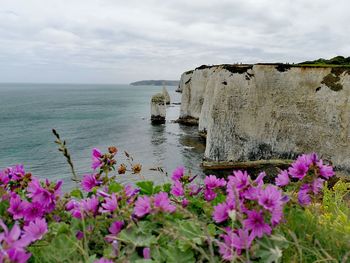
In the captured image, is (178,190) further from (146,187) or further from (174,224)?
(174,224)

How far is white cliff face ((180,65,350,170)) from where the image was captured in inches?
1031

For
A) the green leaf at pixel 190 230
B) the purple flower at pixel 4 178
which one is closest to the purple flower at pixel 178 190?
the green leaf at pixel 190 230

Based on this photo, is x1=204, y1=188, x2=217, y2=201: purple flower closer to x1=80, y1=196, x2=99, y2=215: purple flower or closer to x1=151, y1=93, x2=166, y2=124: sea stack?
x1=80, y1=196, x2=99, y2=215: purple flower

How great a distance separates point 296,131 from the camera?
93.4 ft

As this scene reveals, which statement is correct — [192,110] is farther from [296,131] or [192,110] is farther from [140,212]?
[140,212]

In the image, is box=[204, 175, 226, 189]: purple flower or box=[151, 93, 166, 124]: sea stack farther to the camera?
box=[151, 93, 166, 124]: sea stack

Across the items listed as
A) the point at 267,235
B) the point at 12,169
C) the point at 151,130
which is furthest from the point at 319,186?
the point at 151,130

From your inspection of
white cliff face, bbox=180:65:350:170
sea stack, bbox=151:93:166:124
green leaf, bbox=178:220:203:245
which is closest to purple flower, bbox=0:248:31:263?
green leaf, bbox=178:220:203:245

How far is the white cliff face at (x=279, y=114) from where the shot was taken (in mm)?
26188

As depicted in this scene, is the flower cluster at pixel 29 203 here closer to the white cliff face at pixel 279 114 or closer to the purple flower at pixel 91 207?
the purple flower at pixel 91 207

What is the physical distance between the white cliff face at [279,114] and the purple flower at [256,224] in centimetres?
2592

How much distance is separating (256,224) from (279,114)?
2911 centimetres

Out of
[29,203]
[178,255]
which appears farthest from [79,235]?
[178,255]

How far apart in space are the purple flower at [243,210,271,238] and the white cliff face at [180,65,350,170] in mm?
25918
